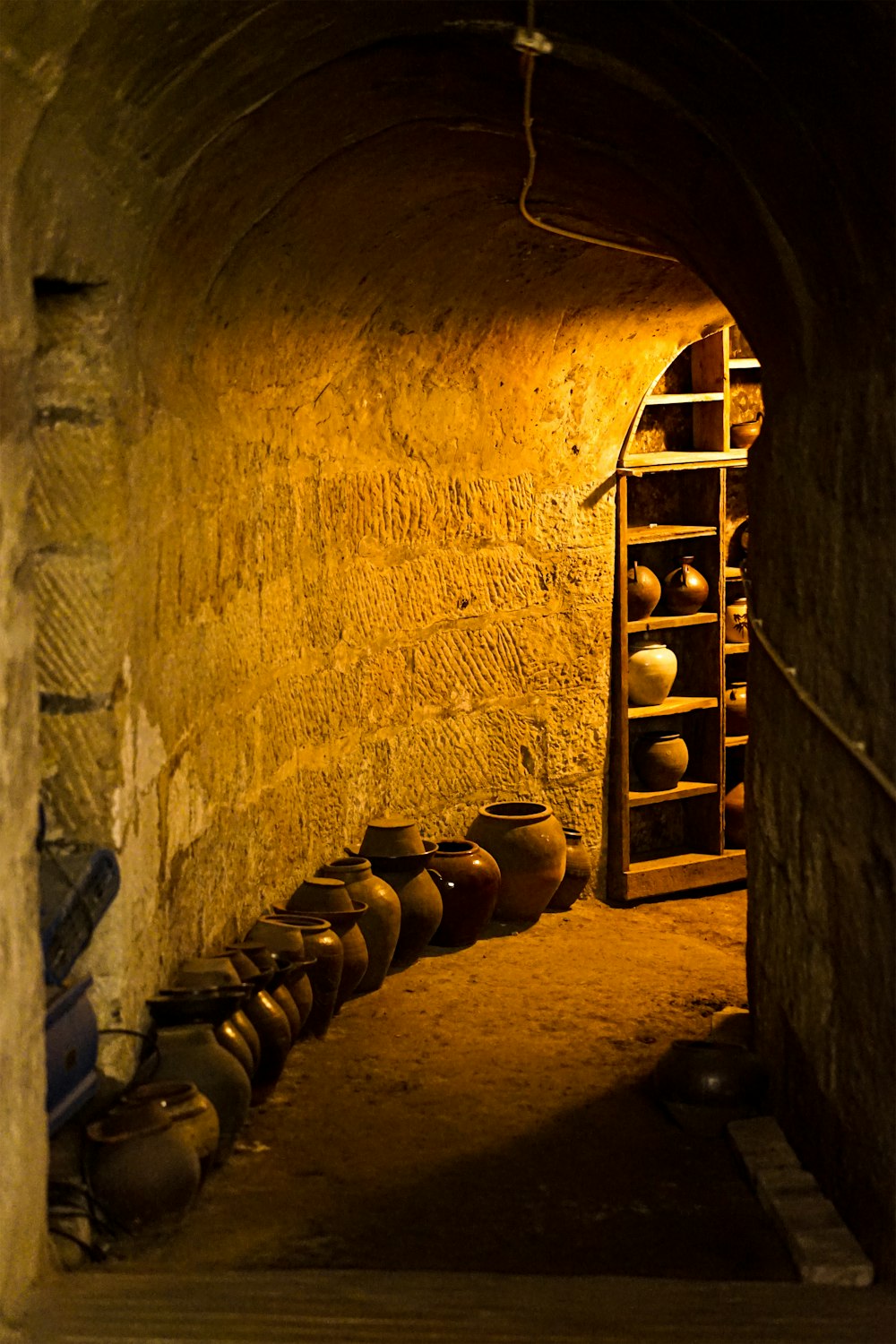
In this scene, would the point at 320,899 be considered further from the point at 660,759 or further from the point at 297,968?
the point at 660,759

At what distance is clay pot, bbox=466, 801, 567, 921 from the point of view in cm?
568

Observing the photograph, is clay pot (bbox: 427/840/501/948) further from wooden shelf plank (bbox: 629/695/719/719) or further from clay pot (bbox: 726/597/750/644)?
clay pot (bbox: 726/597/750/644)

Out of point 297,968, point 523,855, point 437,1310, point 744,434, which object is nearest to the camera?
point 437,1310

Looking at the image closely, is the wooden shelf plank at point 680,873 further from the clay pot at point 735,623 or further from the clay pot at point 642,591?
the clay pot at point 642,591

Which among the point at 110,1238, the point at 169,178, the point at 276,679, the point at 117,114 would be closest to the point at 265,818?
the point at 276,679

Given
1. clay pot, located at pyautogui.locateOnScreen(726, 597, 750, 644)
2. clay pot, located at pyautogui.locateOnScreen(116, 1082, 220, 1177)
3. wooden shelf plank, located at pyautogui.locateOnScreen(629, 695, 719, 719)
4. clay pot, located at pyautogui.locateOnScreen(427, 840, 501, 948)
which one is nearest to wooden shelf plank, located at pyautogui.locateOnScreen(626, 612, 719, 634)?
clay pot, located at pyautogui.locateOnScreen(726, 597, 750, 644)

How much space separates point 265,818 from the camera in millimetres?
4703

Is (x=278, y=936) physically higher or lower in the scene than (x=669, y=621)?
lower

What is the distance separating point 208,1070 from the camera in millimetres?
3371

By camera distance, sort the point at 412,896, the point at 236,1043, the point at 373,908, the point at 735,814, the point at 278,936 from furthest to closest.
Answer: the point at 735,814, the point at 412,896, the point at 373,908, the point at 278,936, the point at 236,1043

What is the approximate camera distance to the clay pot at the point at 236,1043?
3.52m

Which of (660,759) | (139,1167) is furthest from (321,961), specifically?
(660,759)

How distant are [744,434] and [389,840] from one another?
266 cm

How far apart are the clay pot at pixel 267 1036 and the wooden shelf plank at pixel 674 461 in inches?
126
